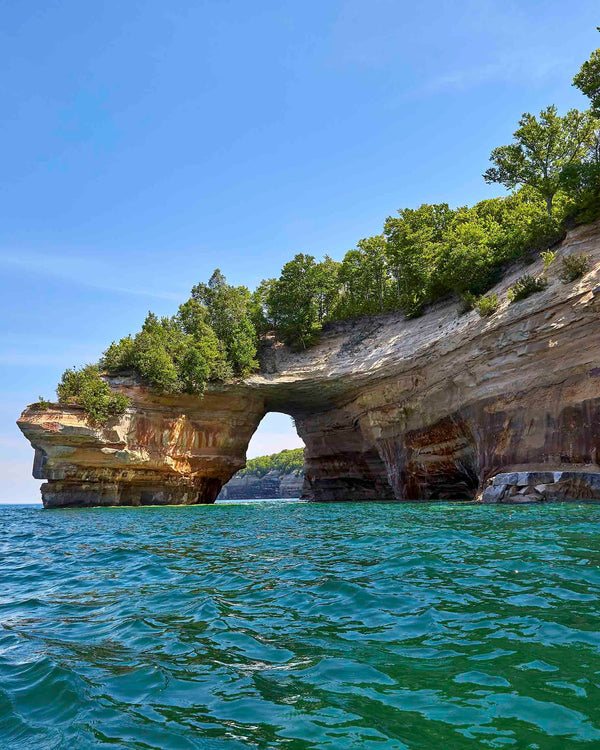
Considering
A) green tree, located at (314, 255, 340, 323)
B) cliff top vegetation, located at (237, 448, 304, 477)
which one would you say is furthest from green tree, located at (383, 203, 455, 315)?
cliff top vegetation, located at (237, 448, 304, 477)

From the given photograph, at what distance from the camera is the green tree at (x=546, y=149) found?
109 ft

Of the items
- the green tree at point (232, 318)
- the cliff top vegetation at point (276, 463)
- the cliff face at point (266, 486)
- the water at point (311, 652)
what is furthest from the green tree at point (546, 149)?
the cliff top vegetation at point (276, 463)

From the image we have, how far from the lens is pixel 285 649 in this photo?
469cm

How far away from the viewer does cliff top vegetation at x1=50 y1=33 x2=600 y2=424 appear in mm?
32719

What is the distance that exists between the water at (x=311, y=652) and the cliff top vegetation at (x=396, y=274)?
23096mm

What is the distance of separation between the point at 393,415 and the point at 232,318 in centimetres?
1784

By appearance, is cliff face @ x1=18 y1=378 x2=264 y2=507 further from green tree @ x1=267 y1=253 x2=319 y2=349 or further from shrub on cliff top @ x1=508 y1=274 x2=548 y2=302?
shrub on cliff top @ x1=508 y1=274 x2=548 y2=302

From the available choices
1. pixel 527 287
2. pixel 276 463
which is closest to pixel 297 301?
pixel 527 287

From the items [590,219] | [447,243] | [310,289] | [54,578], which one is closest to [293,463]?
[310,289]

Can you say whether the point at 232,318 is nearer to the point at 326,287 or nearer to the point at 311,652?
the point at 326,287

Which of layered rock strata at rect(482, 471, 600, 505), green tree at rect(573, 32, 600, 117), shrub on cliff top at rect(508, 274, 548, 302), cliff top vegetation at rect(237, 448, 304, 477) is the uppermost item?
green tree at rect(573, 32, 600, 117)

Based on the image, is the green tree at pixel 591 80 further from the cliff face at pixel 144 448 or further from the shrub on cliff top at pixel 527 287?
the cliff face at pixel 144 448

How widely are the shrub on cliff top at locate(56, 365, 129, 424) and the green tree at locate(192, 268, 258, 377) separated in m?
9.34

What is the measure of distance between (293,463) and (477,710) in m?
141
